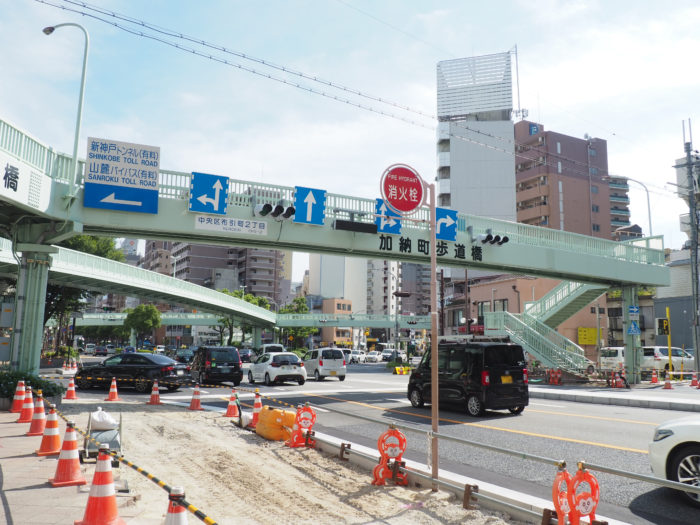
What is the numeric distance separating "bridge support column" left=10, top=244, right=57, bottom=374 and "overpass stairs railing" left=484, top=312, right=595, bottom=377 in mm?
22492

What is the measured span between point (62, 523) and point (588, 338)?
99.7 ft

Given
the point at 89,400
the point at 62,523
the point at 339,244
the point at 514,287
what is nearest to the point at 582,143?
the point at 514,287

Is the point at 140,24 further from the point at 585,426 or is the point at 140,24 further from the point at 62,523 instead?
the point at 585,426

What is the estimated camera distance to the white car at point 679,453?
5848 millimetres

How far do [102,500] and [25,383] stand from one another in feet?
37.4

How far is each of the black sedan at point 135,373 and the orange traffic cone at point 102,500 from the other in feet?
51.7

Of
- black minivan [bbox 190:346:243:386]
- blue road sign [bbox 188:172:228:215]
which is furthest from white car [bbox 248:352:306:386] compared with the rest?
blue road sign [bbox 188:172:228:215]

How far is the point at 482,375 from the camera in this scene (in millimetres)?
13297

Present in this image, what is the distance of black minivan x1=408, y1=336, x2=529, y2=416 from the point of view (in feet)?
A: 43.8

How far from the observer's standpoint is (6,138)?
12.2 metres

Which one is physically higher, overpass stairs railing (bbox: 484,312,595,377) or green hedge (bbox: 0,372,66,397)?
overpass stairs railing (bbox: 484,312,595,377)

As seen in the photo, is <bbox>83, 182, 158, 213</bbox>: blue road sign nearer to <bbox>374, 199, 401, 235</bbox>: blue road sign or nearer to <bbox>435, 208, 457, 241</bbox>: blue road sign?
<bbox>374, 199, 401, 235</bbox>: blue road sign

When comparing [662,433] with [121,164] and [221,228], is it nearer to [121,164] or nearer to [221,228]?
[221,228]

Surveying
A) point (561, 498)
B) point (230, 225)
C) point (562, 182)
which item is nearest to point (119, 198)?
point (230, 225)
